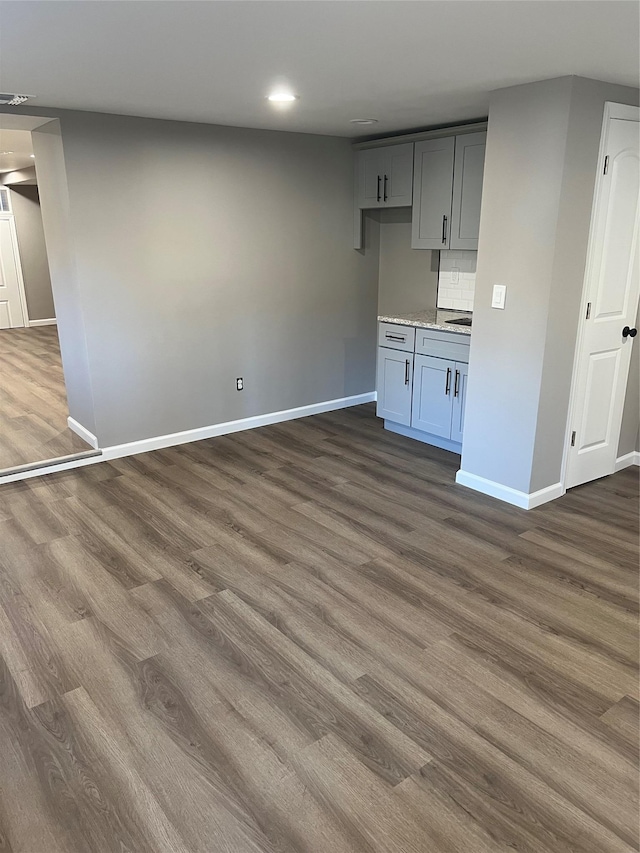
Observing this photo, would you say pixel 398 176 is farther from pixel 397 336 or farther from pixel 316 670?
pixel 316 670

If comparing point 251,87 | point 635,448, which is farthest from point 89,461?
point 635,448

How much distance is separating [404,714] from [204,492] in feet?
7.23

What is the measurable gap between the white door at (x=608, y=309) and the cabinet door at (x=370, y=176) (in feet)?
6.84

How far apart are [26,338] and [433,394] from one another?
6.90 m

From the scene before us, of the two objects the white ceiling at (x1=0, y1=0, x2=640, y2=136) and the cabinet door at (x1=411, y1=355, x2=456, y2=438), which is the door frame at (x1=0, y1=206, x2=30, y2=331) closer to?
the white ceiling at (x1=0, y1=0, x2=640, y2=136)

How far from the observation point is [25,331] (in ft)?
32.0

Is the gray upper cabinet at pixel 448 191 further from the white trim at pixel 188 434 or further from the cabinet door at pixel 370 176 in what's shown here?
the white trim at pixel 188 434

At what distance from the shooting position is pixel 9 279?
9820 millimetres

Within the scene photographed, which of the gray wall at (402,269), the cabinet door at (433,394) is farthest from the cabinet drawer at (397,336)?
the gray wall at (402,269)

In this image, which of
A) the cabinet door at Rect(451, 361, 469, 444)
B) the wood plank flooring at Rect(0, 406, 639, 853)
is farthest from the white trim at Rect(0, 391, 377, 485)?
the cabinet door at Rect(451, 361, 469, 444)

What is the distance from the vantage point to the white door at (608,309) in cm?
346

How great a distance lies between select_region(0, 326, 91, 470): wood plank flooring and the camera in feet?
15.1

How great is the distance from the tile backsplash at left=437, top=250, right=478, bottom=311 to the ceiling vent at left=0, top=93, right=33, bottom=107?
3.18 metres

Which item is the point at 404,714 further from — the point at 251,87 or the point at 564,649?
the point at 251,87
